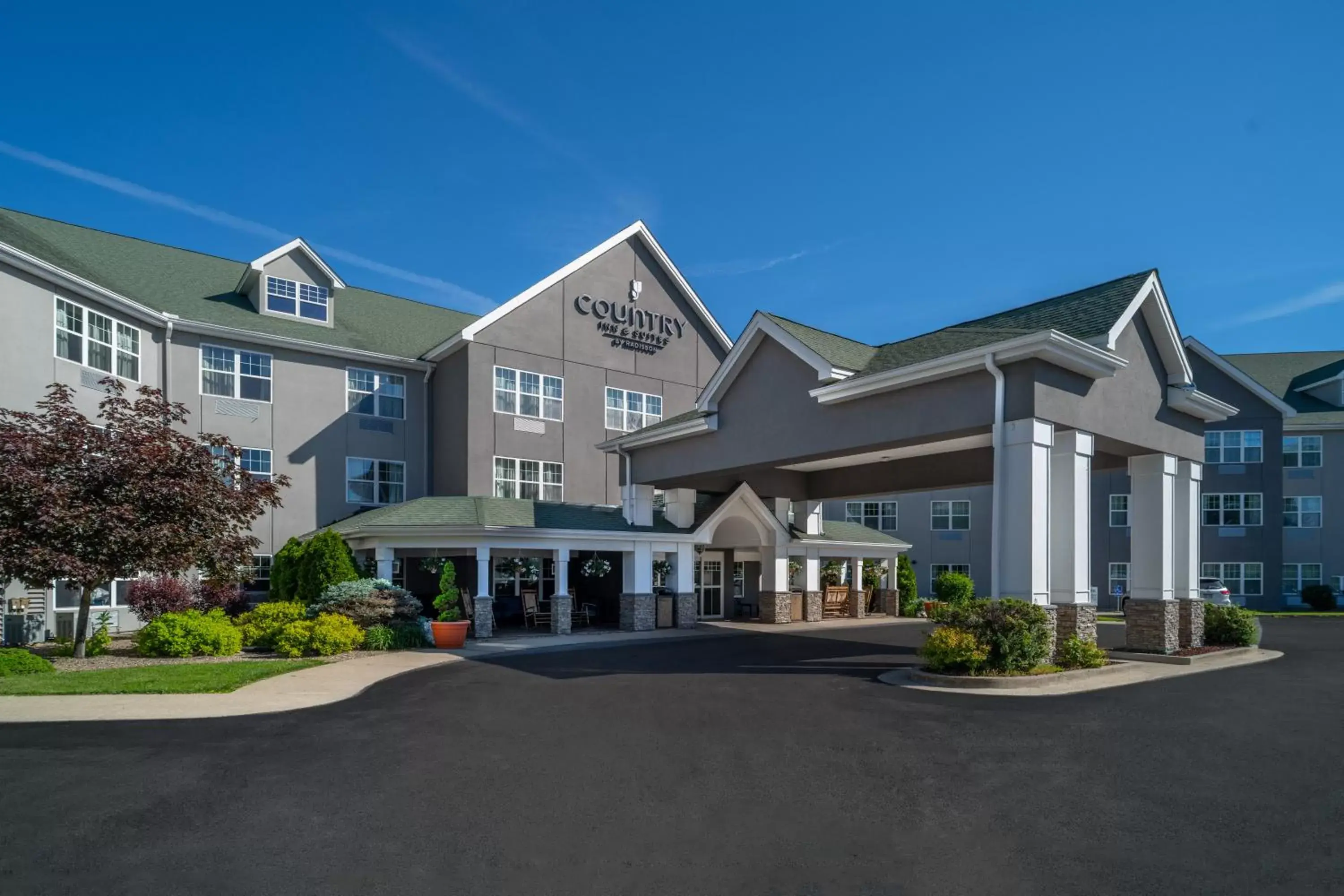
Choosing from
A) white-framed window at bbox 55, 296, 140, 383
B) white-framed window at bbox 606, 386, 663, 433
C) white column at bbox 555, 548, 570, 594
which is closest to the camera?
white-framed window at bbox 55, 296, 140, 383

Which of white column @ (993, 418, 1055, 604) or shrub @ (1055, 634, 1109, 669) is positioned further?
shrub @ (1055, 634, 1109, 669)

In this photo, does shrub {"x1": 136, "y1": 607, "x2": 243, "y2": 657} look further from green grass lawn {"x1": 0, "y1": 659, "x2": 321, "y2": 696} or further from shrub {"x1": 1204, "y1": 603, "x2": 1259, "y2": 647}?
shrub {"x1": 1204, "y1": 603, "x2": 1259, "y2": 647}

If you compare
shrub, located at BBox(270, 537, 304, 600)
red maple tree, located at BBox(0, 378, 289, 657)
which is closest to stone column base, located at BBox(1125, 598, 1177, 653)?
red maple tree, located at BBox(0, 378, 289, 657)

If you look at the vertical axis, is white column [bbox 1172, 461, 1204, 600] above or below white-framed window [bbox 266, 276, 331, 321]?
below

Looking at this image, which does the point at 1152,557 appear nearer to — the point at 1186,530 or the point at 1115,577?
the point at 1186,530

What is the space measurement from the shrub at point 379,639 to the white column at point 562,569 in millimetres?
4785

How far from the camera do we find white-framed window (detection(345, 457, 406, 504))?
26.2 metres

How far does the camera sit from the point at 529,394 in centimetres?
2767

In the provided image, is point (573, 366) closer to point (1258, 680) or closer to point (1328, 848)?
point (1258, 680)

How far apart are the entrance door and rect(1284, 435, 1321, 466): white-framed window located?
2896 cm

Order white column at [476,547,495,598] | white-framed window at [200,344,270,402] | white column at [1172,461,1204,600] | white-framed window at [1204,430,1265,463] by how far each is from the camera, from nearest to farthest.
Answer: white column at [1172,461,1204,600]
white column at [476,547,495,598]
white-framed window at [200,344,270,402]
white-framed window at [1204,430,1265,463]

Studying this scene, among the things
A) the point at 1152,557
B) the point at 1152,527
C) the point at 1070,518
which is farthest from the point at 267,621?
the point at 1152,527

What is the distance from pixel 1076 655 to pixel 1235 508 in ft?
98.5

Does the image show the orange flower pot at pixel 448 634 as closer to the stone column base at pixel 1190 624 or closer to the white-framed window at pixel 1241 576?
the stone column base at pixel 1190 624
